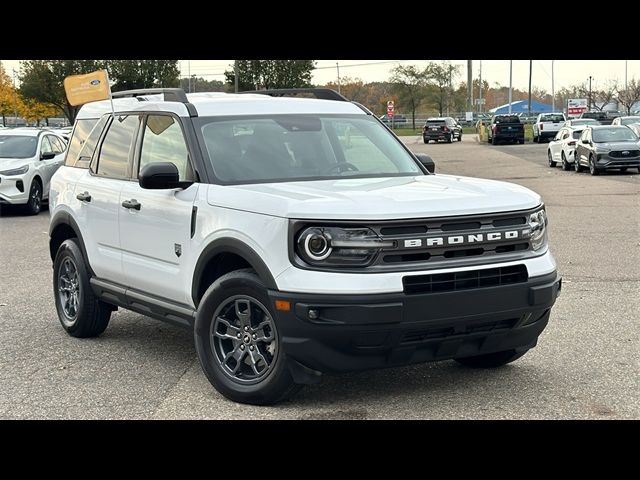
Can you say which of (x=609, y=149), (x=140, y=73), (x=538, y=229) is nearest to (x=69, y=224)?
(x=538, y=229)

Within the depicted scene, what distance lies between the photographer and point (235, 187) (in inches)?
223

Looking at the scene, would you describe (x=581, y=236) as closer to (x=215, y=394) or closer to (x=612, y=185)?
(x=215, y=394)

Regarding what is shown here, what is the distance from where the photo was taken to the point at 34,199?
64.0 feet

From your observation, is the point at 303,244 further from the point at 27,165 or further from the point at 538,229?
the point at 27,165

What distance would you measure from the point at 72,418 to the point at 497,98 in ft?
551

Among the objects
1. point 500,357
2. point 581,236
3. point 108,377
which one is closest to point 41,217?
point 581,236

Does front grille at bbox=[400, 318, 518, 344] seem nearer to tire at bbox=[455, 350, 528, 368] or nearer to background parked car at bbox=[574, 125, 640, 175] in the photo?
tire at bbox=[455, 350, 528, 368]

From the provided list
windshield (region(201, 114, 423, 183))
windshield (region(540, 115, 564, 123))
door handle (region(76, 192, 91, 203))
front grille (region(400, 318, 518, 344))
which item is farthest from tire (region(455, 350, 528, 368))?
windshield (region(540, 115, 564, 123))

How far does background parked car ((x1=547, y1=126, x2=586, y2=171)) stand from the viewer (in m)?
31.1

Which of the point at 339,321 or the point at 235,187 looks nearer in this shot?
the point at 339,321

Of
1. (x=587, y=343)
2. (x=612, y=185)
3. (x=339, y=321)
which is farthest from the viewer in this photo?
(x=612, y=185)

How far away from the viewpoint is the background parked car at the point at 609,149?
27484 mm

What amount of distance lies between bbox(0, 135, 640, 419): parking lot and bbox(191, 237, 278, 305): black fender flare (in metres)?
0.73

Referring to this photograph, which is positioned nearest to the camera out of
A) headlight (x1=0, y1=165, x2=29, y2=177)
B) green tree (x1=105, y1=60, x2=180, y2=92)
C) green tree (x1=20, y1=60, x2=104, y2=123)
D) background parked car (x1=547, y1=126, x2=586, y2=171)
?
headlight (x1=0, y1=165, x2=29, y2=177)
